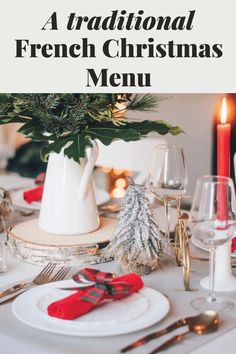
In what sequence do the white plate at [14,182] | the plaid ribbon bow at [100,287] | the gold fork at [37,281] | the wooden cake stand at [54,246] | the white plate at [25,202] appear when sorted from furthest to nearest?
the white plate at [14,182], the white plate at [25,202], the wooden cake stand at [54,246], the gold fork at [37,281], the plaid ribbon bow at [100,287]

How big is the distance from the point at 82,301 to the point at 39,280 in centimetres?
21

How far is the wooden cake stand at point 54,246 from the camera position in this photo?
1.42 m

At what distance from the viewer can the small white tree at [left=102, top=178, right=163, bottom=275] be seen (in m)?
1.34

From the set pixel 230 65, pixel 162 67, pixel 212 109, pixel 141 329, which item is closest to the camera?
pixel 141 329

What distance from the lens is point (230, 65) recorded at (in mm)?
2035

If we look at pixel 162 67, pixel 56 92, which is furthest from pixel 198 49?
pixel 56 92

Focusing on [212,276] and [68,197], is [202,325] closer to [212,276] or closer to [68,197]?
[212,276]

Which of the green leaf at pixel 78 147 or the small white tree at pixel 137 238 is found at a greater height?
the green leaf at pixel 78 147

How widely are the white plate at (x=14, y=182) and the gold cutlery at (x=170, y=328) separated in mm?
1096

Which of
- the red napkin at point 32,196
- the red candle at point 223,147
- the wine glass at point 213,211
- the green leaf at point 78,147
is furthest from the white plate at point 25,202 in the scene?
the wine glass at point 213,211

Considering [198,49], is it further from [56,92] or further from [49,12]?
[56,92]

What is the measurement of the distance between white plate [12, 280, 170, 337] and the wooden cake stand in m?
0.19

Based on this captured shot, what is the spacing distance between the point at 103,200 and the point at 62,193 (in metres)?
0.46

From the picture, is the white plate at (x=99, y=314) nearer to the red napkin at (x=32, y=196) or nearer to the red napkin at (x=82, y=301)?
the red napkin at (x=82, y=301)
